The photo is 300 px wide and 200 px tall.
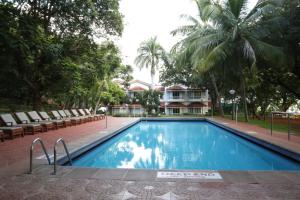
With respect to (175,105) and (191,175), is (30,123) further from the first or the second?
(175,105)

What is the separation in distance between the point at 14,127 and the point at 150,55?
23.7 metres

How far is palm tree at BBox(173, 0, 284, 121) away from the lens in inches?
564

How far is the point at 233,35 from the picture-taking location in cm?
1484

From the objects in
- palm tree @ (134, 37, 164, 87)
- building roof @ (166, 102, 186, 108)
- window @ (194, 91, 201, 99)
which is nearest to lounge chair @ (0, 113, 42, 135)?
palm tree @ (134, 37, 164, 87)

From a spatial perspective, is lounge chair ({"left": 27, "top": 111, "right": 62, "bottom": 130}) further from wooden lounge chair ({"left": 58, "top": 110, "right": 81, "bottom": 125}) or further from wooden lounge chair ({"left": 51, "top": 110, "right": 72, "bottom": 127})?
wooden lounge chair ({"left": 58, "top": 110, "right": 81, "bottom": 125})

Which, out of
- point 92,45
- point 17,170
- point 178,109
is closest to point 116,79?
point 178,109

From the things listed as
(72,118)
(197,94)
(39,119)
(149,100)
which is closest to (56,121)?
(39,119)

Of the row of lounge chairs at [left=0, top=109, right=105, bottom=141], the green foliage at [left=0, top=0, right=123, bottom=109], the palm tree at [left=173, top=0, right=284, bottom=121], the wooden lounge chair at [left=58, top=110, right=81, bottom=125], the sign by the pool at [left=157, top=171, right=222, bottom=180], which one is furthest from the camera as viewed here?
the wooden lounge chair at [left=58, top=110, right=81, bottom=125]

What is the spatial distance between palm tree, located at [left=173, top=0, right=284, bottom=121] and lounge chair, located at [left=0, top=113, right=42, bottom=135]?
9.07 meters

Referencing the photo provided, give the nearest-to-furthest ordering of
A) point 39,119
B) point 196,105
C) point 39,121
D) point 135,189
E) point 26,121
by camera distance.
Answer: point 135,189 → point 26,121 → point 39,121 → point 39,119 → point 196,105

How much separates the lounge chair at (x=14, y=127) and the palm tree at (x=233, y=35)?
29.8 feet

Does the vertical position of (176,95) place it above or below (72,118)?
above

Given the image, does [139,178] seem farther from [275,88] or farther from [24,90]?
[275,88]

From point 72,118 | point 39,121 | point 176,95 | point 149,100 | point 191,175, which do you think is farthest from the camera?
point 176,95
